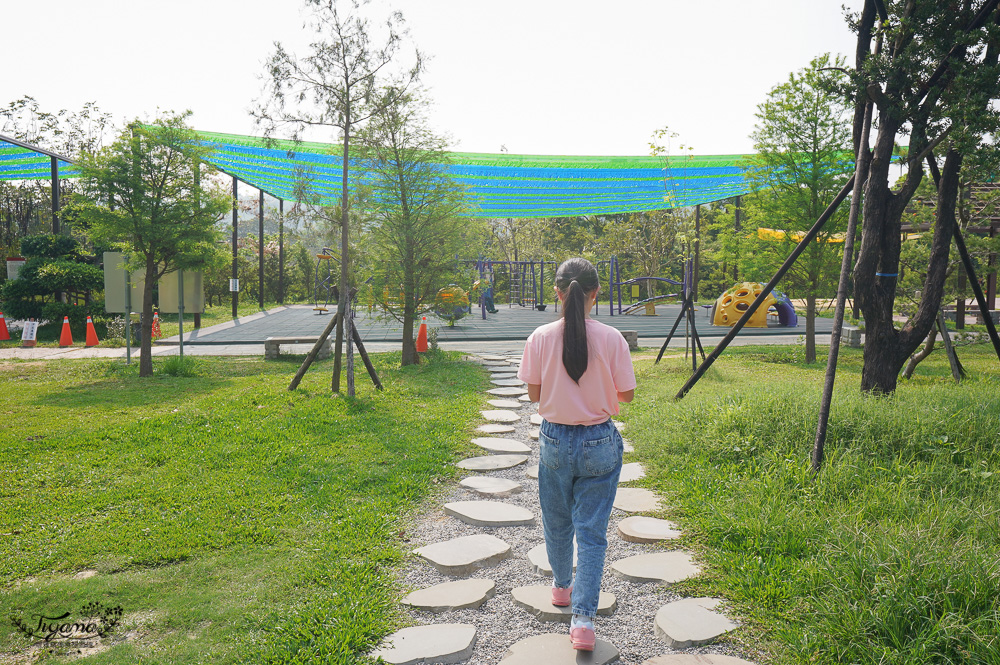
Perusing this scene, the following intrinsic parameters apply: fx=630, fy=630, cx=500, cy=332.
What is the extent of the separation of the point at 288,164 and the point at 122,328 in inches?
189

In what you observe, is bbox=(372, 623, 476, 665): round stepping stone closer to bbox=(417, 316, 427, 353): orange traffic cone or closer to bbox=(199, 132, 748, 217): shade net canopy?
bbox=(417, 316, 427, 353): orange traffic cone

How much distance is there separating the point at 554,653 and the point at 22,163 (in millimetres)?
18875

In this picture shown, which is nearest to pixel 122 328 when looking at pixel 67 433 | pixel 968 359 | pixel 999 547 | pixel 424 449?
pixel 67 433

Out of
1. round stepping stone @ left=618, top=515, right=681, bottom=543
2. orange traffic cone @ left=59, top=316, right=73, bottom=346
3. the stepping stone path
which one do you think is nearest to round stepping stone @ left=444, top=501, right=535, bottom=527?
the stepping stone path

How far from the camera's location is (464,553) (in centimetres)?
311

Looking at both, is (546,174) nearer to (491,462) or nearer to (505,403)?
(505,403)

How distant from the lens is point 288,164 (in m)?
12.9

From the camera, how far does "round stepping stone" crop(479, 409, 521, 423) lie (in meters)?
6.00

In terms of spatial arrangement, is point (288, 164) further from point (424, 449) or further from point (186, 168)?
point (424, 449)

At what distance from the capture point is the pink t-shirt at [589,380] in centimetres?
233

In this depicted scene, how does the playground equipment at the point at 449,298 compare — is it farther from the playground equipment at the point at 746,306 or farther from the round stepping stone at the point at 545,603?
the playground equipment at the point at 746,306

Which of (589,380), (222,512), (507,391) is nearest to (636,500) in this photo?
(589,380)

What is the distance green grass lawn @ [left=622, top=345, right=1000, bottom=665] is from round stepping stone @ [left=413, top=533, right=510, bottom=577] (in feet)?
3.00

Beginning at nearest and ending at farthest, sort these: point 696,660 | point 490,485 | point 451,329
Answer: point 696,660, point 490,485, point 451,329
